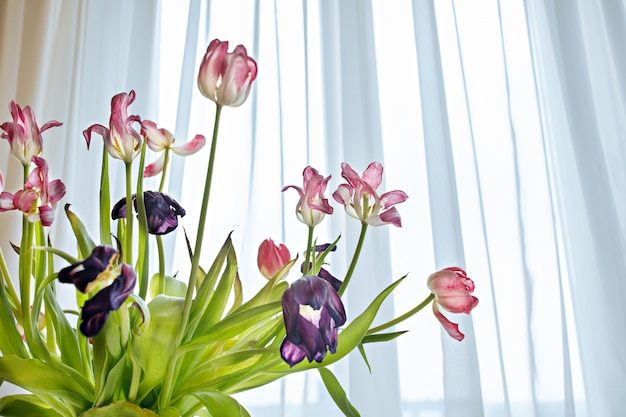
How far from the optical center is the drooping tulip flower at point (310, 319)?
0.57m

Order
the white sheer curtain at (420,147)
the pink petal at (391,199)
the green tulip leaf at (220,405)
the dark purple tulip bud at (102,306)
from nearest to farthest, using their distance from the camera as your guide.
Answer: the dark purple tulip bud at (102,306)
the green tulip leaf at (220,405)
the pink petal at (391,199)
the white sheer curtain at (420,147)

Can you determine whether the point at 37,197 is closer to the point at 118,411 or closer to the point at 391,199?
the point at 118,411

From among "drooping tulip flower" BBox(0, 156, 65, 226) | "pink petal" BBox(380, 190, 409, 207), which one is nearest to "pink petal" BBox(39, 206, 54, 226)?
"drooping tulip flower" BBox(0, 156, 65, 226)

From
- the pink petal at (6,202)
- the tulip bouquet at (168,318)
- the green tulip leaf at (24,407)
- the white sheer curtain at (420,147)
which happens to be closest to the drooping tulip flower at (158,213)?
the tulip bouquet at (168,318)

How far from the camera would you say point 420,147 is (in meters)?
1.34

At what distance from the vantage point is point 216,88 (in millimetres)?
654

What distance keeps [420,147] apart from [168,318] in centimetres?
82

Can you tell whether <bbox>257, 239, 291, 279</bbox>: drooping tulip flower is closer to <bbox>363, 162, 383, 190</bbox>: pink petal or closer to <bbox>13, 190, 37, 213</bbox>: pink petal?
<bbox>363, 162, 383, 190</bbox>: pink petal

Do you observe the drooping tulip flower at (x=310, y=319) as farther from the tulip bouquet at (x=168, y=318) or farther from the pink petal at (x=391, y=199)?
the pink petal at (x=391, y=199)

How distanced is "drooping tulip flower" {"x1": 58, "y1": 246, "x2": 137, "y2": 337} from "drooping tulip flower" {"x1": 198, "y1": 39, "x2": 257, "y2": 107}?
200mm

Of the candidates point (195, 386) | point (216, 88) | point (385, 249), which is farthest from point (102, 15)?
Answer: point (195, 386)

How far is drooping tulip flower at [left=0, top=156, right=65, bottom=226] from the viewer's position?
69 centimetres

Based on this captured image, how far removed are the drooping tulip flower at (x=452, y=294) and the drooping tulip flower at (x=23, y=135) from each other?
0.46m

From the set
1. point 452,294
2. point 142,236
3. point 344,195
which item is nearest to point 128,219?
point 142,236
